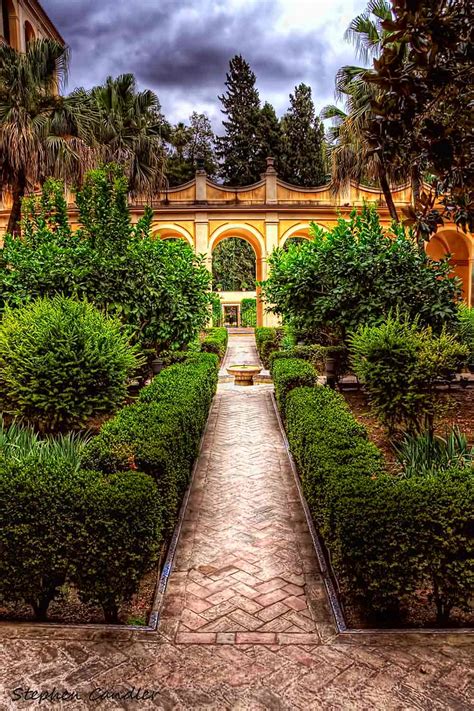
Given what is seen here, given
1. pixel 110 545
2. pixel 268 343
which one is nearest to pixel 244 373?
pixel 268 343

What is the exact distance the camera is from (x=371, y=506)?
10.3 ft

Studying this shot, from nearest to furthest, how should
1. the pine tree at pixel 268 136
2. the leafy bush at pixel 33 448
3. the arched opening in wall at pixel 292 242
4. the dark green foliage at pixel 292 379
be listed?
1. the leafy bush at pixel 33 448
2. the dark green foliage at pixel 292 379
3. the arched opening in wall at pixel 292 242
4. the pine tree at pixel 268 136

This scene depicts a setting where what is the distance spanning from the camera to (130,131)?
59.7 feet

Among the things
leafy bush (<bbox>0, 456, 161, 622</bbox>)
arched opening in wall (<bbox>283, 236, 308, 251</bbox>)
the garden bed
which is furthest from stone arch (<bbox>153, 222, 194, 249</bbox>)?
leafy bush (<bbox>0, 456, 161, 622</bbox>)

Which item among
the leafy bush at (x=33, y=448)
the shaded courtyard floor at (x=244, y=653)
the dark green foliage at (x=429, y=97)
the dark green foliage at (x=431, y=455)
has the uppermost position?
the dark green foliage at (x=429, y=97)

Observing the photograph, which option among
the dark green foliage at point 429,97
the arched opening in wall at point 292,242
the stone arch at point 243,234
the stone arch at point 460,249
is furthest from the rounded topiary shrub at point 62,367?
the stone arch at point 460,249

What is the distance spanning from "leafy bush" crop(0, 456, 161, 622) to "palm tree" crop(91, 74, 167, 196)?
15975mm

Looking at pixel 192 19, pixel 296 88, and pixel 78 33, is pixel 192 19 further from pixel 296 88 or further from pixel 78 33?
pixel 296 88

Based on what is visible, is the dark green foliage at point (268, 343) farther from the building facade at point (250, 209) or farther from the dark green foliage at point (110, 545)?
the dark green foliage at point (110, 545)

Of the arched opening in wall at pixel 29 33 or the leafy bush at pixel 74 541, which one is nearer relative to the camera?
the leafy bush at pixel 74 541

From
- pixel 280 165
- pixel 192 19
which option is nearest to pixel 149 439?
pixel 192 19

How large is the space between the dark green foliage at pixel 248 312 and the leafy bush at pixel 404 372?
85.9 feet

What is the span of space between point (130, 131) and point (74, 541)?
17702 mm

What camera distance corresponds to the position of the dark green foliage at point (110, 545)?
10.2 ft
